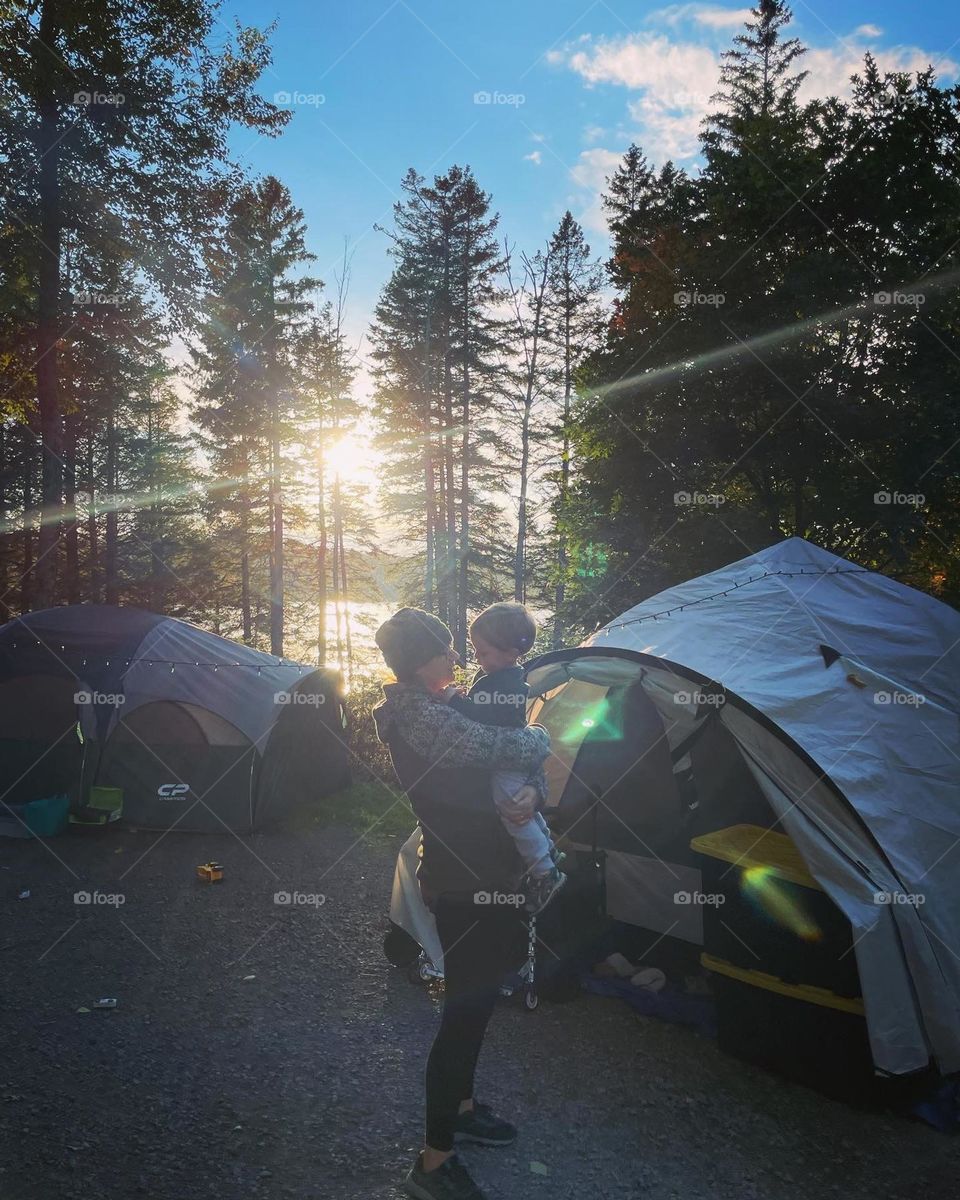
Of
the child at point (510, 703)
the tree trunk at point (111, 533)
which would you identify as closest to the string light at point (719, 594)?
the child at point (510, 703)

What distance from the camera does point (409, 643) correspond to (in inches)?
122

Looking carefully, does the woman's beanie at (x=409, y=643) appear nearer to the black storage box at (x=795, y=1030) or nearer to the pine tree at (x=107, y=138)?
the black storage box at (x=795, y=1030)

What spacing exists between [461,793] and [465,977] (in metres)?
0.64

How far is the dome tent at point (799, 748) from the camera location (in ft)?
12.6

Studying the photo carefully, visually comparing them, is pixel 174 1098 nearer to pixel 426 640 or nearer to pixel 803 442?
pixel 426 640

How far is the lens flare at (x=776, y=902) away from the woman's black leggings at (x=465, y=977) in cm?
182

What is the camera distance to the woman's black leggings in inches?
112

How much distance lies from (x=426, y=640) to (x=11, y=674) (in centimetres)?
723

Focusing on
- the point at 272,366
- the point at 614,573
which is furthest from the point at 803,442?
the point at 272,366

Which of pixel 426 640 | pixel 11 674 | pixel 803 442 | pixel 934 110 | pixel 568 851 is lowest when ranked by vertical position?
pixel 568 851

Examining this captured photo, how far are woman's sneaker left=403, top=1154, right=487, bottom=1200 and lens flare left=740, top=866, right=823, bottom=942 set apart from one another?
1.95 meters

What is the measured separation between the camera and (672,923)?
5.20 meters

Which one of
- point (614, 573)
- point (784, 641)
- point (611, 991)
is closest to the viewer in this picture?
point (611, 991)

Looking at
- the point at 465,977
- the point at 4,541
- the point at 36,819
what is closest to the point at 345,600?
the point at 4,541
